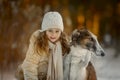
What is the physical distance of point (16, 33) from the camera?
739 centimetres

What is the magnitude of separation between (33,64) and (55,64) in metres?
0.15

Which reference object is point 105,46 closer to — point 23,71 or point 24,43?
point 24,43

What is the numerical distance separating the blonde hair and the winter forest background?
2.89 metres

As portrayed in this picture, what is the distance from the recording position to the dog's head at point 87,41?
3447mm

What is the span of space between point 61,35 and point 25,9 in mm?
3968

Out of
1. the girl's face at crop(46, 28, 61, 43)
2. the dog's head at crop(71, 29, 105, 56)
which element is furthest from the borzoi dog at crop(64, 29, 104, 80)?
the girl's face at crop(46, 28, 61, 43)

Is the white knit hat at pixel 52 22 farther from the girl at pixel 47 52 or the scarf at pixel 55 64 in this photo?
the scarf at pixel 55 64

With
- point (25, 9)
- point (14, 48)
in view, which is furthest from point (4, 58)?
point (25, 9)

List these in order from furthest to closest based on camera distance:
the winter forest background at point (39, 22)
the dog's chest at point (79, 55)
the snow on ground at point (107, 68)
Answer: the winter forest background at point (39, 22), the snow on ground at point (107, 68), the dog's chest at point (79, 55)

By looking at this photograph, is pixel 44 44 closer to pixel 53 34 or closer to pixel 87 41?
A: pixel 53 34

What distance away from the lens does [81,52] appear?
344 centimetres

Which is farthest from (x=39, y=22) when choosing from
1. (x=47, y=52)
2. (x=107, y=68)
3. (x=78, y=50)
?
(x=78, y=50)

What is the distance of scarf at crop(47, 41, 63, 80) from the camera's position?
11.5ft

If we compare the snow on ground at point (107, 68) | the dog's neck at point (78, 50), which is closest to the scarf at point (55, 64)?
the dog's neck at point (78, 50)
